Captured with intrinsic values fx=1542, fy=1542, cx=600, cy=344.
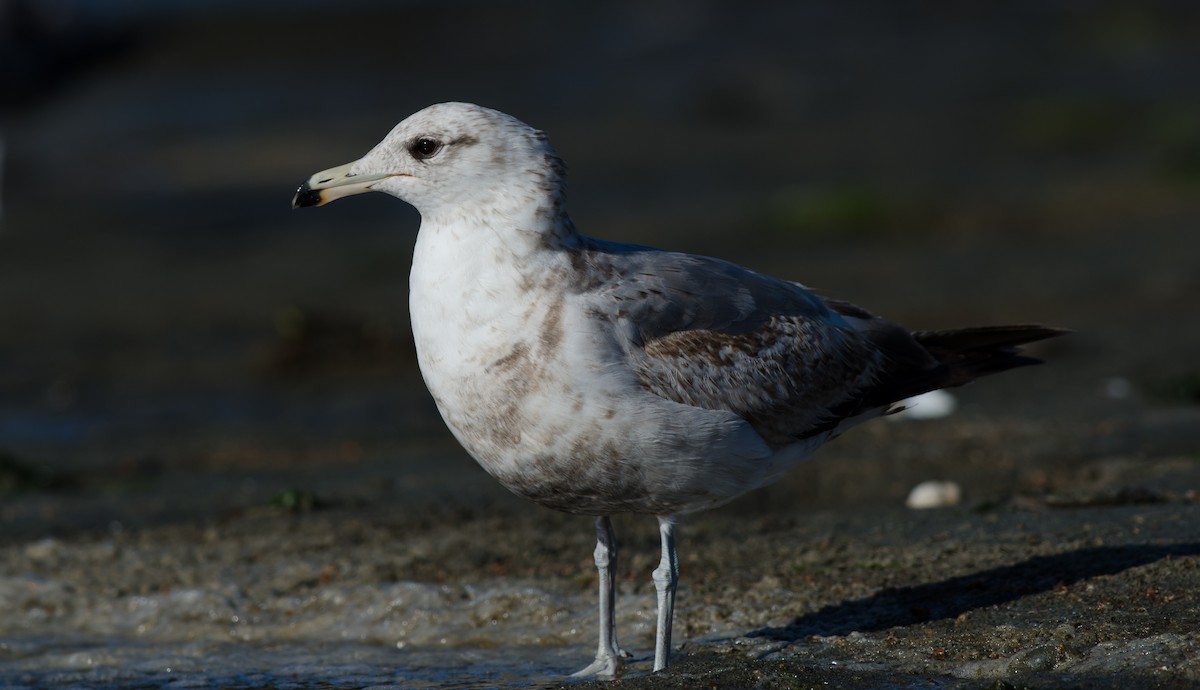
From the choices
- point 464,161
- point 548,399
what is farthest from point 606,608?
point 464,161

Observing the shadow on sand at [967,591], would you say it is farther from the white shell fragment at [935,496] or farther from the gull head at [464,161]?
the gull head at [464,161]

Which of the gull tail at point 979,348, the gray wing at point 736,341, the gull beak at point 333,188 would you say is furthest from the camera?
the gull tail at point 979,348

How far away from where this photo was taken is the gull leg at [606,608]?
5.46m

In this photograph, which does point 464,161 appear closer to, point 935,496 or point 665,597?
point 665,597

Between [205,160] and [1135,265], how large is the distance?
1159 cm

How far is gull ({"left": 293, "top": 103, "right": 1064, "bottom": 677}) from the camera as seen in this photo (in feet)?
16.3

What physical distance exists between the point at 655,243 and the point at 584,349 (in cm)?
989

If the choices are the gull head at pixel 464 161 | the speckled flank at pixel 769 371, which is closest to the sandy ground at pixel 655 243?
the speckled flank at pixel 769 371

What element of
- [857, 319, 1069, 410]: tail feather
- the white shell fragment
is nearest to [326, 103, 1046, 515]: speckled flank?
[857, 319, 1069, 410]: tail feather

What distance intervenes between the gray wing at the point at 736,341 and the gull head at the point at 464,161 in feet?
1.08

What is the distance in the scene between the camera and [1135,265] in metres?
13.2

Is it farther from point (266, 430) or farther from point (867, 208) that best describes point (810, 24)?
point (266, 430)

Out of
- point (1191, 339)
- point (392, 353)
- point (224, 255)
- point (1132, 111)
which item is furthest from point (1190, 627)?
point (1132, 111)

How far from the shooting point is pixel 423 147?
5.30 meters
